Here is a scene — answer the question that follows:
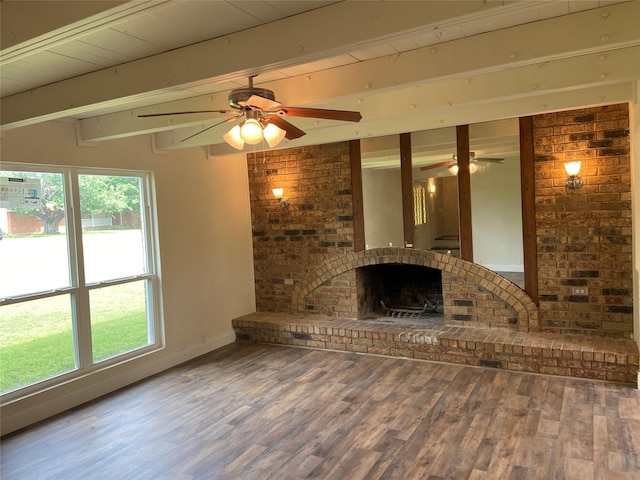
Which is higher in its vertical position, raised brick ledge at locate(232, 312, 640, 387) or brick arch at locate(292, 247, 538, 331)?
brick arch at locate(292, 247, 538, 331)

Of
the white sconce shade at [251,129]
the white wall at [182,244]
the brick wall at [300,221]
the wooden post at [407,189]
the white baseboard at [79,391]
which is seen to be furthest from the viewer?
the brick wall at [300,221]

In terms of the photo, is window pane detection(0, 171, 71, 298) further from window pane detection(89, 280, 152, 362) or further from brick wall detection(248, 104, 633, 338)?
brick wall detection(248, 104, 633, 338)

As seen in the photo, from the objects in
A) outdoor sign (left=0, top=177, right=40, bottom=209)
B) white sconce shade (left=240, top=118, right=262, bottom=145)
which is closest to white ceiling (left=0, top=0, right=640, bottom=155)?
white sconce shade (left=240, top=118, right=262, bottom=145)

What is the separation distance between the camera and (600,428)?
3.46 metres

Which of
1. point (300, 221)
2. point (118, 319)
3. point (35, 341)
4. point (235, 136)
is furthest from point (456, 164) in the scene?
point (35, 341)

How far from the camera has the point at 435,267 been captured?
5516 millimetres

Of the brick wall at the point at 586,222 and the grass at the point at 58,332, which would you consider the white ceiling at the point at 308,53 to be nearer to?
the brick wall at the point at 586,222

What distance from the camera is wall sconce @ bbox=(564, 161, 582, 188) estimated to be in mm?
4680

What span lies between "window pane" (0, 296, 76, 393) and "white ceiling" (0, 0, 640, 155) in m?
1.68

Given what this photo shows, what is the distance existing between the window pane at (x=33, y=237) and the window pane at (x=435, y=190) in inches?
152

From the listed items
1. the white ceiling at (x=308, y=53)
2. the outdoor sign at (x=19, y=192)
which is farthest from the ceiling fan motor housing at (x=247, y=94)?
the outdoor sign at (x=19, y=192)

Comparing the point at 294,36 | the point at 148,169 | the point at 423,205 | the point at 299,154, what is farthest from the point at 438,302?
the point at 294,36

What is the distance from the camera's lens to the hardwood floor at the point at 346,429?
3066mm

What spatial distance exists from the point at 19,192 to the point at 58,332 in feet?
4.39
